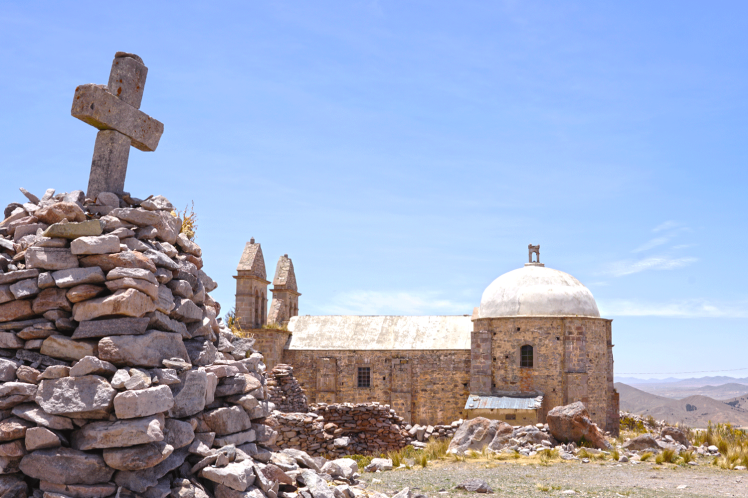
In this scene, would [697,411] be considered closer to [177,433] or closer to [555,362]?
[555,362]

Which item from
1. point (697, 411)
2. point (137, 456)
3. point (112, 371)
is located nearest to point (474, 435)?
point (137, 456)

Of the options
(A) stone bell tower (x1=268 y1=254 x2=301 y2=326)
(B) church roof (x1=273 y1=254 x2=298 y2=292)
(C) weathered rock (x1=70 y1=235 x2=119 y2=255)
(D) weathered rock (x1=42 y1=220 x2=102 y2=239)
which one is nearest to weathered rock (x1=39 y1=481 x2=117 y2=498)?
(C) weathered rock (x1=70 y1=235 x2=119 y2=255)

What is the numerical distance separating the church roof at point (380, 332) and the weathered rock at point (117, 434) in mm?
25409

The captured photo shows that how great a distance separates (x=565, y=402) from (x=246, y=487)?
23.3m

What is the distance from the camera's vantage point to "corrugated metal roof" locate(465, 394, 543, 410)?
26.7 meters

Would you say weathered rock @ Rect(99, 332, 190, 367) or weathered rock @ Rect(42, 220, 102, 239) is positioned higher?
weathered rock @ Rect(42, 220, 102, 239)

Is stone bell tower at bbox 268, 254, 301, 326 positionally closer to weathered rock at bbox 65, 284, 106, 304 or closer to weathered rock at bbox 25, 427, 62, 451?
weathered rock at bbox 65, 284, 106, 304

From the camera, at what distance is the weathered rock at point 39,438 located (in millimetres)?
5762

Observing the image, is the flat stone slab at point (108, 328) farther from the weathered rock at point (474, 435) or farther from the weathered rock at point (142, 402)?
the weathered rock at point (474, 435)

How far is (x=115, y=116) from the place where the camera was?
7.59m

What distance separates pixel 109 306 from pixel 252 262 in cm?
2533

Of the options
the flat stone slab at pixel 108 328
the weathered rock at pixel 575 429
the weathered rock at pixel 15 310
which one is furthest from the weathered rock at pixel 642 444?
the weathered rock at pixel 15 310

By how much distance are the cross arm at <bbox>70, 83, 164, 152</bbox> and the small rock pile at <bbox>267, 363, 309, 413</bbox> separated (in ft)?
37.5

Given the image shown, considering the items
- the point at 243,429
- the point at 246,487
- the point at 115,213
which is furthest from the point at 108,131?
the point at 246,487
